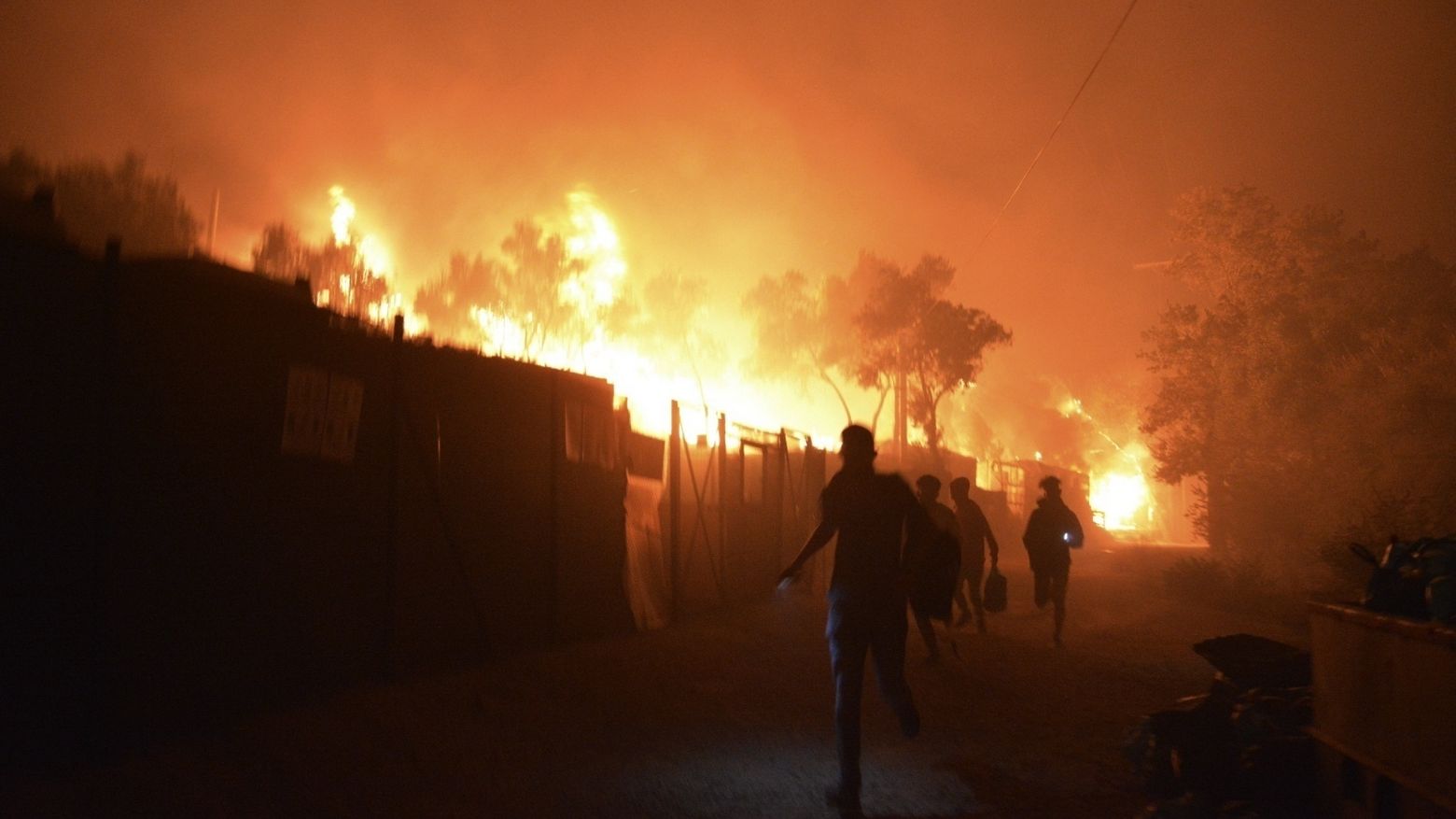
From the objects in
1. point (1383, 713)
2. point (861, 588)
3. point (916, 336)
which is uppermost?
point (916, 336)

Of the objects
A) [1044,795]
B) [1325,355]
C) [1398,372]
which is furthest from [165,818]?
[1325,355]

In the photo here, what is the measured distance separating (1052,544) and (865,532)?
6.52m

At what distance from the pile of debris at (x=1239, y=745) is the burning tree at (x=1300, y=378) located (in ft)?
45.6

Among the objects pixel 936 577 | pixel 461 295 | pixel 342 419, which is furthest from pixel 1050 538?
pixel 461 295

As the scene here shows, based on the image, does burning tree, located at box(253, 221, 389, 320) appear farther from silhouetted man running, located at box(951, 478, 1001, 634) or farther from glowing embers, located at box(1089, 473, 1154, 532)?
glowing embers, located at box(1089, 473, 1154, 532)

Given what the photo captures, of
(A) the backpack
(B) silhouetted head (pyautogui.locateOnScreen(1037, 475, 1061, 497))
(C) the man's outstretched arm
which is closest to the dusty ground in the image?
(A) the backpack

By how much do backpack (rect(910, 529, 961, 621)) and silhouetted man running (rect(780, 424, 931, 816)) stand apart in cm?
38

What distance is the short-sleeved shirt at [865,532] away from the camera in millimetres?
5059

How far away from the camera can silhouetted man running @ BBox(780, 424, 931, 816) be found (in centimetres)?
484

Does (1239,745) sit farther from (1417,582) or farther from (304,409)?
(304,409)

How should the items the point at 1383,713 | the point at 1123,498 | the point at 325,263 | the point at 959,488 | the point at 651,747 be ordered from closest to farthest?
the point at 1383,713 → the point at 651,747 → the point at 959,488 → the point at 325,263 → the point at 1123,498

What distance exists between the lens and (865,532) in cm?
512

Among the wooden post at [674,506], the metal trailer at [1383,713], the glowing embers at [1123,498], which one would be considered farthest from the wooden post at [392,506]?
the glowing embers at [1123,498]

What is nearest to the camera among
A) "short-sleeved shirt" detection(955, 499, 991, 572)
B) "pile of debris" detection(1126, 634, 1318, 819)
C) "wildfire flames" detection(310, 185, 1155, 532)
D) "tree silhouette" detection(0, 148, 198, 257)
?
"pile of debris" detection(1126, 634, 1318, 819)
